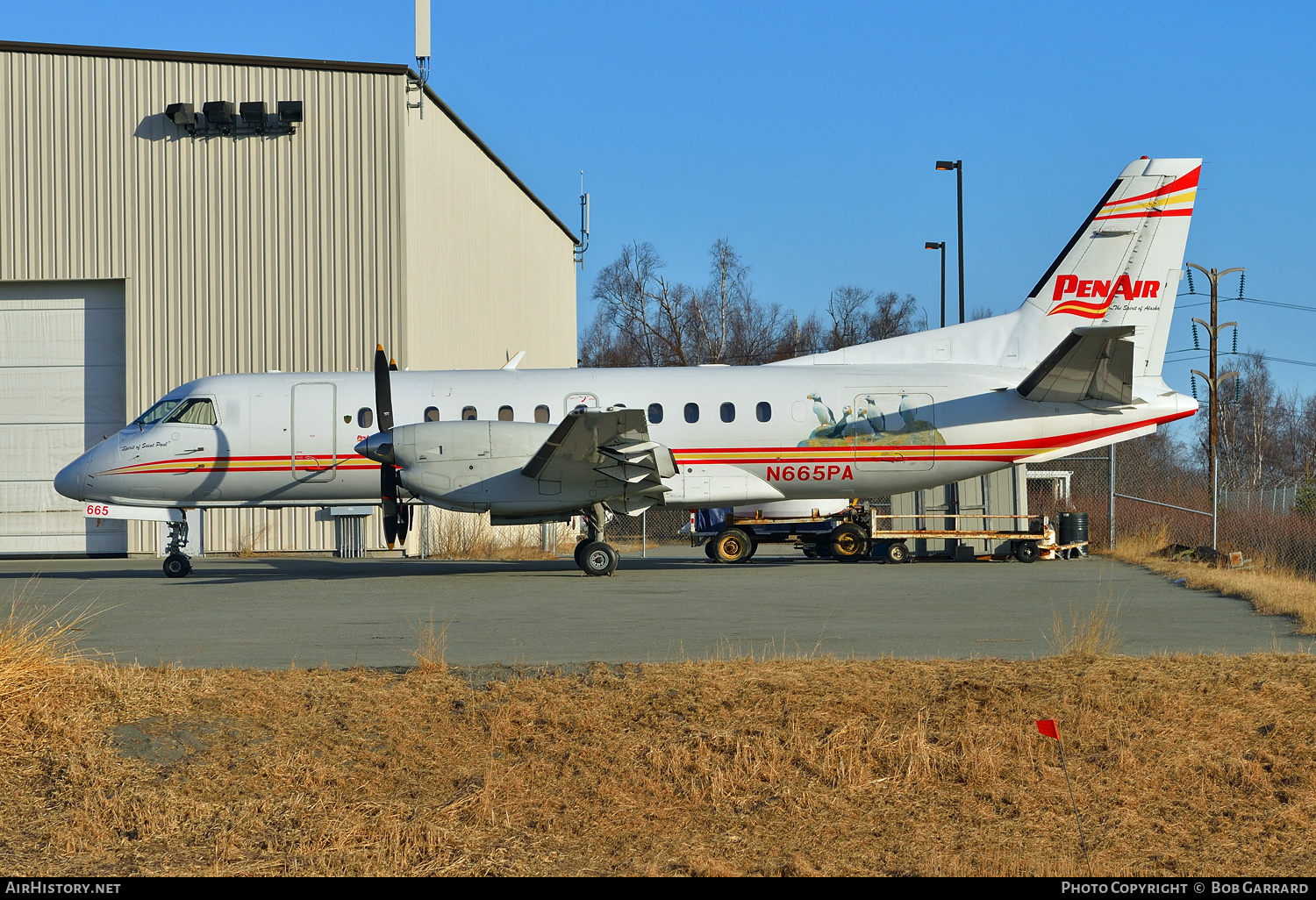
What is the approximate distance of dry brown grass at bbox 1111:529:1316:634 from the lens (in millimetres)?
12953

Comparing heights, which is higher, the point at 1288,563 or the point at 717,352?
the point at 717,352

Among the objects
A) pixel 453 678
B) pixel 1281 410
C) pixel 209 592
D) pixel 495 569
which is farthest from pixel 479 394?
pixel 1281 410

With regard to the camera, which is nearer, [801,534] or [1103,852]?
[1103,852]

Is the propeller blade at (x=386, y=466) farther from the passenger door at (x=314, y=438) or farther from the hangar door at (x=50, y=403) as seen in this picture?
the hangar door at (x=50, y=403)

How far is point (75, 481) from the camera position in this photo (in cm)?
1992

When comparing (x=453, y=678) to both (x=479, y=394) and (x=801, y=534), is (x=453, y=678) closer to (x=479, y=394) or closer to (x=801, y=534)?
(x=479, y=394)

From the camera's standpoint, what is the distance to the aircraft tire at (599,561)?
1906 centimetres

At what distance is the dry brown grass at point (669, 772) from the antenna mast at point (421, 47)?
22807 millimetres

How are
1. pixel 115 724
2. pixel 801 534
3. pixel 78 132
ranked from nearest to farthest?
1. pixel 115 724
2. pixel 801 534
3. pixel 78 132

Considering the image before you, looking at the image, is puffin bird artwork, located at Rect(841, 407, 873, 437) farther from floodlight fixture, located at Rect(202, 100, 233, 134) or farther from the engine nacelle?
floodlight fixture, located at Rect(202, 100, 233, 134)

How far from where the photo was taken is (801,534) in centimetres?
2503

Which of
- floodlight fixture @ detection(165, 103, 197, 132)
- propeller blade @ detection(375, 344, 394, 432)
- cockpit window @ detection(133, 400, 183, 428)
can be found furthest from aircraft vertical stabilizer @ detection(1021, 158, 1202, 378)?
floodlight fixture @ detection(165, 103, 197, 132)

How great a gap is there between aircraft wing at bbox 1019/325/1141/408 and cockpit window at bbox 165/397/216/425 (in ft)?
47.0
